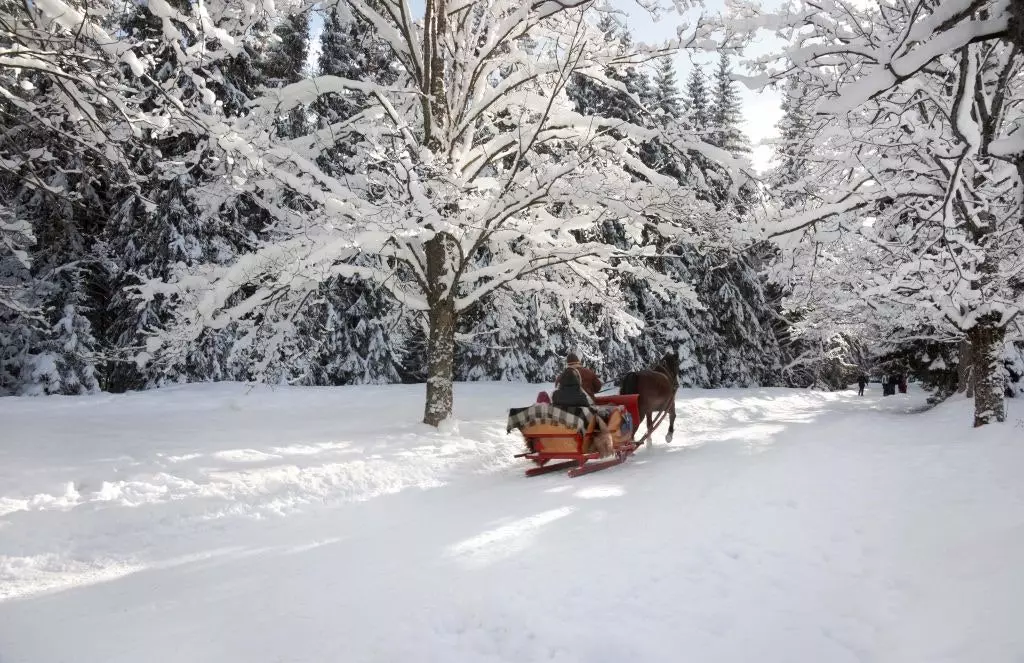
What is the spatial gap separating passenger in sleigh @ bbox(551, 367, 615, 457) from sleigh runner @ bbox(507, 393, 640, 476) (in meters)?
0.02

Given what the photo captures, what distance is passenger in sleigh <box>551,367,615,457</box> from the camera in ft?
28.8

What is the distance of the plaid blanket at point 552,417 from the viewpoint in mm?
8492

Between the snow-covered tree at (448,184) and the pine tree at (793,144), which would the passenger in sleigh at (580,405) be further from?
the pine tree at (793,144)

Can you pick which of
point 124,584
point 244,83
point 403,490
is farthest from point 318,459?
point 244,83

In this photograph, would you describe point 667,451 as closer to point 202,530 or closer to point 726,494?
point 726,494

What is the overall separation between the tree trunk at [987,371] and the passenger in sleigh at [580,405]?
5970mm

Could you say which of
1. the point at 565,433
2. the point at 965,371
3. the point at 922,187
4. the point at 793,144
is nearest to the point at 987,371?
the point at 922,187

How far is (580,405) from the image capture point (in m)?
8.95

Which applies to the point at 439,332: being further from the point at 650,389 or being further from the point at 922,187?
the point at 922,187

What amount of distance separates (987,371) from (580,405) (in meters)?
6.59

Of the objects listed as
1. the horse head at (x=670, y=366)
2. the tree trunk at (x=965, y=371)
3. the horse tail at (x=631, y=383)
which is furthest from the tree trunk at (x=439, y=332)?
the tree trunk at (x=965, y=371)

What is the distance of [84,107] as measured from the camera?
6.31 m

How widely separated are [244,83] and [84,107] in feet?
53.2

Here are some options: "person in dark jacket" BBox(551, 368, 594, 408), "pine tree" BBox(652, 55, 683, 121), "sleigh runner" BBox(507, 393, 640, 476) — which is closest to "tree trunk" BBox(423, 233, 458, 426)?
"sleigh runner" BBox(507, 393, 640, 476)
